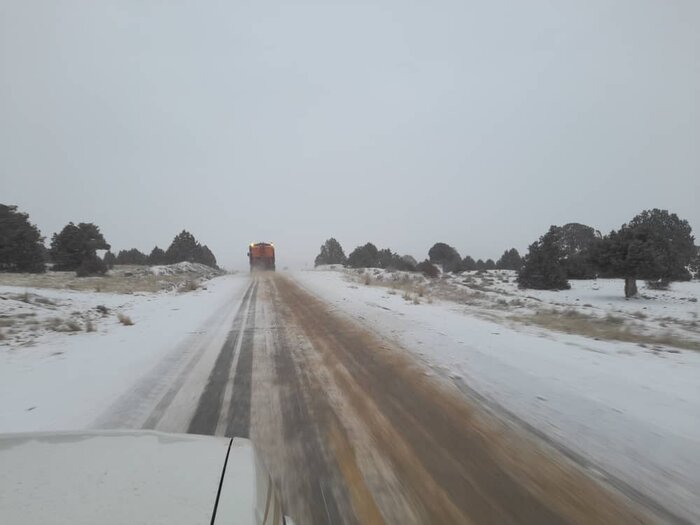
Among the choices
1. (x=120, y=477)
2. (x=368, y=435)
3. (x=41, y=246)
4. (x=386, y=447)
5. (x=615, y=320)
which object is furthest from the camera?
(x=41, y=246)

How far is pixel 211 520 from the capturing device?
1240 mm

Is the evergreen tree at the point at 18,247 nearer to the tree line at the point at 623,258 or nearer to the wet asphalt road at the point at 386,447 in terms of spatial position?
the tree line at the point at 623,258

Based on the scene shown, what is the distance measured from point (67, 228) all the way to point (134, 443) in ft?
132

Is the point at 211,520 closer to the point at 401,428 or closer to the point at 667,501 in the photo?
the point at 401,428

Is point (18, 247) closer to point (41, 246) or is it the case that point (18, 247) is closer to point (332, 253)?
point (41, 246)

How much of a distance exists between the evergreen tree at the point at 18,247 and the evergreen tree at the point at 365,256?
45.1 meters

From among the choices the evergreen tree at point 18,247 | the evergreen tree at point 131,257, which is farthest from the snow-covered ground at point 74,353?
the evergreen tree at point 131,257

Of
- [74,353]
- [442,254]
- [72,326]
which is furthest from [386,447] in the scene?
[442,254]

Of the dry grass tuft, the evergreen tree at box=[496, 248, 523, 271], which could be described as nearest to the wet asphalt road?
the dry grass tuft

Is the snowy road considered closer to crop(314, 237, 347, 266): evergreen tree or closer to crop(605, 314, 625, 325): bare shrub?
crop(605, 314, 625, 325): bare shrub

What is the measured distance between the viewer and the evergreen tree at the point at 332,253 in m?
84.6

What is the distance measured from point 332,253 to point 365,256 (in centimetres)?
2122

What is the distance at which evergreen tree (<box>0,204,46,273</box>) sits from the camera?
1336 inches

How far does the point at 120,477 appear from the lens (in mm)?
1415
